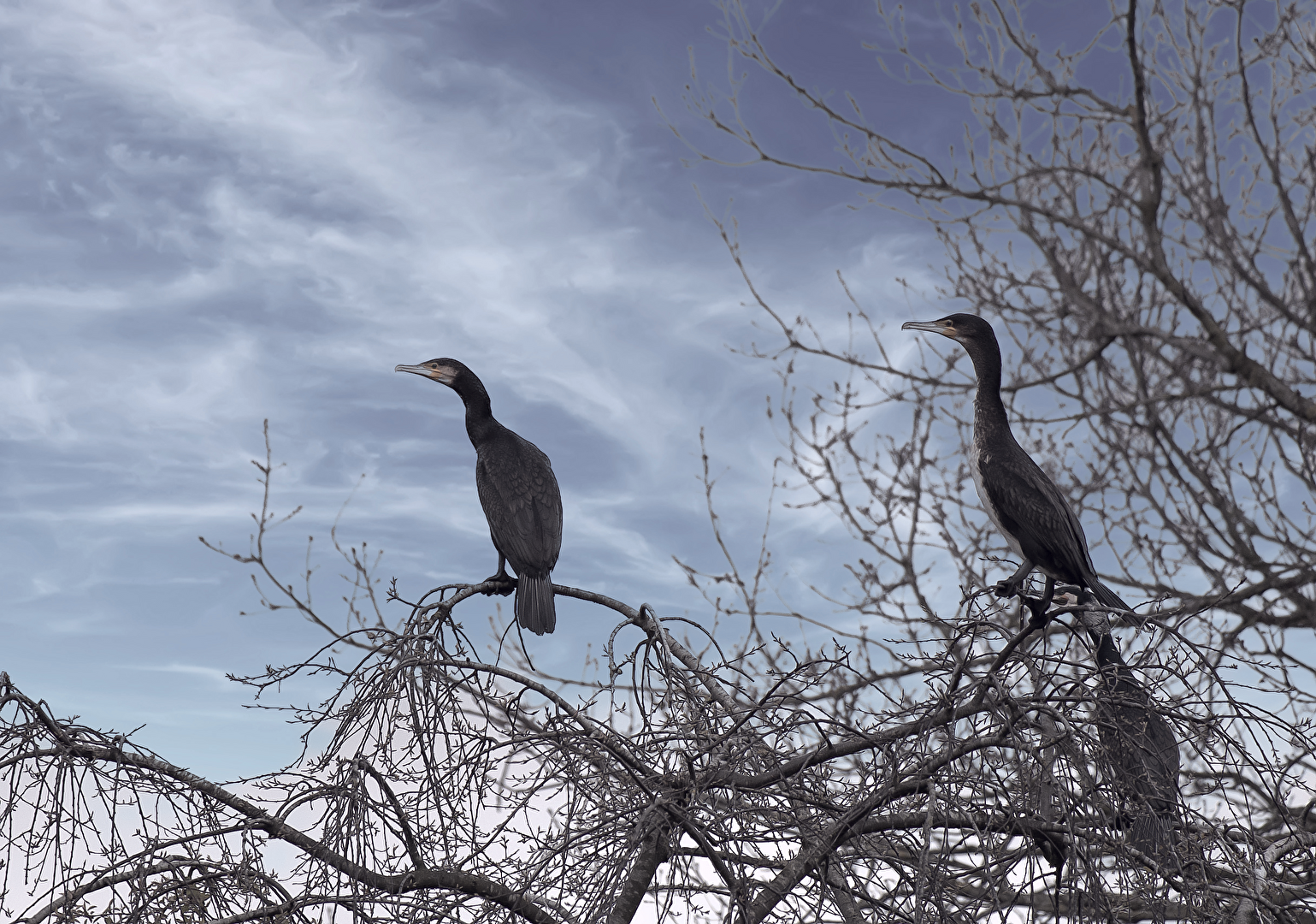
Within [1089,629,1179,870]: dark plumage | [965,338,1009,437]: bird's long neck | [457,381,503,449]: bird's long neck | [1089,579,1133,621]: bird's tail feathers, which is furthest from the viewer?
[457,381,503,449]: bird's long neck

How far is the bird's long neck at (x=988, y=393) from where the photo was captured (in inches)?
169

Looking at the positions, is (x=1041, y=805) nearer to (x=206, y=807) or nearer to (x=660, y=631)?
(x=660, y=631)

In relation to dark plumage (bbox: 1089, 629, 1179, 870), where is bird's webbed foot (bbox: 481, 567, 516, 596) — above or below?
above

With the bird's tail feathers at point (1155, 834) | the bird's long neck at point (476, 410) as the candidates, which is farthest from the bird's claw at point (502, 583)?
the bird's tail feathers at point (1155, 834)

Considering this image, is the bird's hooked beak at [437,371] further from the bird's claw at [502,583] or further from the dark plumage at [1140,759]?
the dark plumage at [1140,759]

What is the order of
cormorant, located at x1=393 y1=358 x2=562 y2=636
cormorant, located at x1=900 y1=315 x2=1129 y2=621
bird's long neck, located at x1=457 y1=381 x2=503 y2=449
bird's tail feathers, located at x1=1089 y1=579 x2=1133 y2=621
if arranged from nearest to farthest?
bird's tail feathers, located at x1=1089 y1=579 x2=1133 y2=621, cormorant, located at x1=900 y1=315 x2=1129 y2=621, cormorant, located at x1=393 y1=358 x2=562 y2=636, bird's long neck, located at x1=457 y1=381 x2=503 y2=449

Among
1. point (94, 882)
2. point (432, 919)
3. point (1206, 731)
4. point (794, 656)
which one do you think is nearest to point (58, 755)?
point (94, 882)

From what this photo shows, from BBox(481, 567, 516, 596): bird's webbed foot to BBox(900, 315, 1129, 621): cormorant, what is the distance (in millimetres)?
2090

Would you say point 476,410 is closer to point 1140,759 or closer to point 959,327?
point 959,327

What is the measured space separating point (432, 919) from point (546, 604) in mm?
1716

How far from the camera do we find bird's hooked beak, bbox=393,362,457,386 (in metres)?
5.54

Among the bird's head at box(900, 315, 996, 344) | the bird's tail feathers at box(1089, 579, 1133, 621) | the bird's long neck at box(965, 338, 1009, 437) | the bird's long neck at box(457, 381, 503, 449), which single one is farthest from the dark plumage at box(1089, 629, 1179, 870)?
the bird's long neck at box(457, 381, 503, 449)

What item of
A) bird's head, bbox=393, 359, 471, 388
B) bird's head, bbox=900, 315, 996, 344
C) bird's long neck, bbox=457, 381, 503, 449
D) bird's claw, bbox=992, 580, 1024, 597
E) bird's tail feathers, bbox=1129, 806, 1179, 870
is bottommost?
bird's tail feathers, bbox=1129, 806, 1179, 870

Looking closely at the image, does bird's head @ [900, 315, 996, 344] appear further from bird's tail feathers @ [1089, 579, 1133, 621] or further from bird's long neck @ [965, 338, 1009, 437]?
bird's tail feathers @ [1089, 579, 1133, 621]
